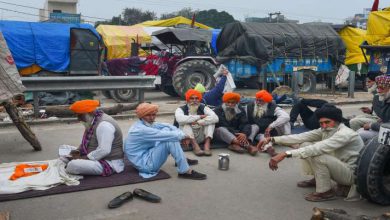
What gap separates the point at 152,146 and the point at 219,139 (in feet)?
7.14

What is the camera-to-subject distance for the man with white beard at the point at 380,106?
6328mm

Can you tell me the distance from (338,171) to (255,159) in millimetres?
2325

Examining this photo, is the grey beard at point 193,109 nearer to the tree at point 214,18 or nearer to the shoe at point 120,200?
the shoe at point 120,200

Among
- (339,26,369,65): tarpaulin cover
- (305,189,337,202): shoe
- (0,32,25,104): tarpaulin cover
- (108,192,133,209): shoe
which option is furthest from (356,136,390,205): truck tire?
(339,26,369,65): tarpaulin cover

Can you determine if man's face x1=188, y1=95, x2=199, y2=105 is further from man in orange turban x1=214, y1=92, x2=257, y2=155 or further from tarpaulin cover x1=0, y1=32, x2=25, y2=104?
tarpaulin cover x1=0, y1=32, x2=25, y2=104

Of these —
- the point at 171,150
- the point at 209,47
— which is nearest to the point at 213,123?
the point at 171,150

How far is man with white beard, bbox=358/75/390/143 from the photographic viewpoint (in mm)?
6328

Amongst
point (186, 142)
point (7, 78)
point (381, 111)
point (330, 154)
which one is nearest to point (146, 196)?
point (330, 154)

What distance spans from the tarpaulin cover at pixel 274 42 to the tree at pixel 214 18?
116ft

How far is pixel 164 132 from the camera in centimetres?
580

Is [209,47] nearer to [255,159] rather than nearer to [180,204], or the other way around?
[255,159]

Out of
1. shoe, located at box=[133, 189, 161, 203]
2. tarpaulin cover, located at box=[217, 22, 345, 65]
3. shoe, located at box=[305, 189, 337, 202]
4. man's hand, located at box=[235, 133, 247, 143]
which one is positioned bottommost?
shoe, located at box=[133, 189, 161, 203]

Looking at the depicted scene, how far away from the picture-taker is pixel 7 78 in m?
6.72

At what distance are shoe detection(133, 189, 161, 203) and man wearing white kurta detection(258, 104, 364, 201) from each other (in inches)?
53.6
